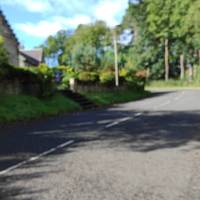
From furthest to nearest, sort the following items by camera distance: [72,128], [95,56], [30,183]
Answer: [95,56]
[72,128]
[30,183]

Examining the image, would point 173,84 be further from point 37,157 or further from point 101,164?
point 101,164

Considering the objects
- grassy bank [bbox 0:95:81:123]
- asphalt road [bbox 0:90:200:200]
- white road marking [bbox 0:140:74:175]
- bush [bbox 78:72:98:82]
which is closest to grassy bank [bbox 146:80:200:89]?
bush [bbox 78:72:98:82]

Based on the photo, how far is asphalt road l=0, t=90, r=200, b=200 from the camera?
7.03 m

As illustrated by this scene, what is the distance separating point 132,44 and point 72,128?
7406 centimetres

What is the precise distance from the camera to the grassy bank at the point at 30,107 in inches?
805

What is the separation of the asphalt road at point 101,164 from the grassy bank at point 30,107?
5.03 metres

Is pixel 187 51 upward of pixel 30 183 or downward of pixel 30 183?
upward

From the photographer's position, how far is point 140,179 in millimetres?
7840

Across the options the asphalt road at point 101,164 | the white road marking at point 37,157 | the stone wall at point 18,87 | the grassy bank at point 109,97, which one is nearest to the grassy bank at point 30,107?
the stone wall at point 18,87

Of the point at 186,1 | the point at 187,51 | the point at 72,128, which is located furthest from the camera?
the point at 187,51

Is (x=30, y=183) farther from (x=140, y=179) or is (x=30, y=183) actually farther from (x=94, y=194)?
(x=140, y=179)

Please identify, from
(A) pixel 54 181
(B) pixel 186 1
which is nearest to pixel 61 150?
(A) pixel 54 181

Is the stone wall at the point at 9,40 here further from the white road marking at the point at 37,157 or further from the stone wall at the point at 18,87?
the white road marking at the point at 37,157

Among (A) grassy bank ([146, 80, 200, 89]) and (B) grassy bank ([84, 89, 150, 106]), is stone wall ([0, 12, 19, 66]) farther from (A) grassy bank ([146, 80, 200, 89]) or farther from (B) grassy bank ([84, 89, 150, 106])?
(A) grassy bank ([146, 80, 200, 89])
